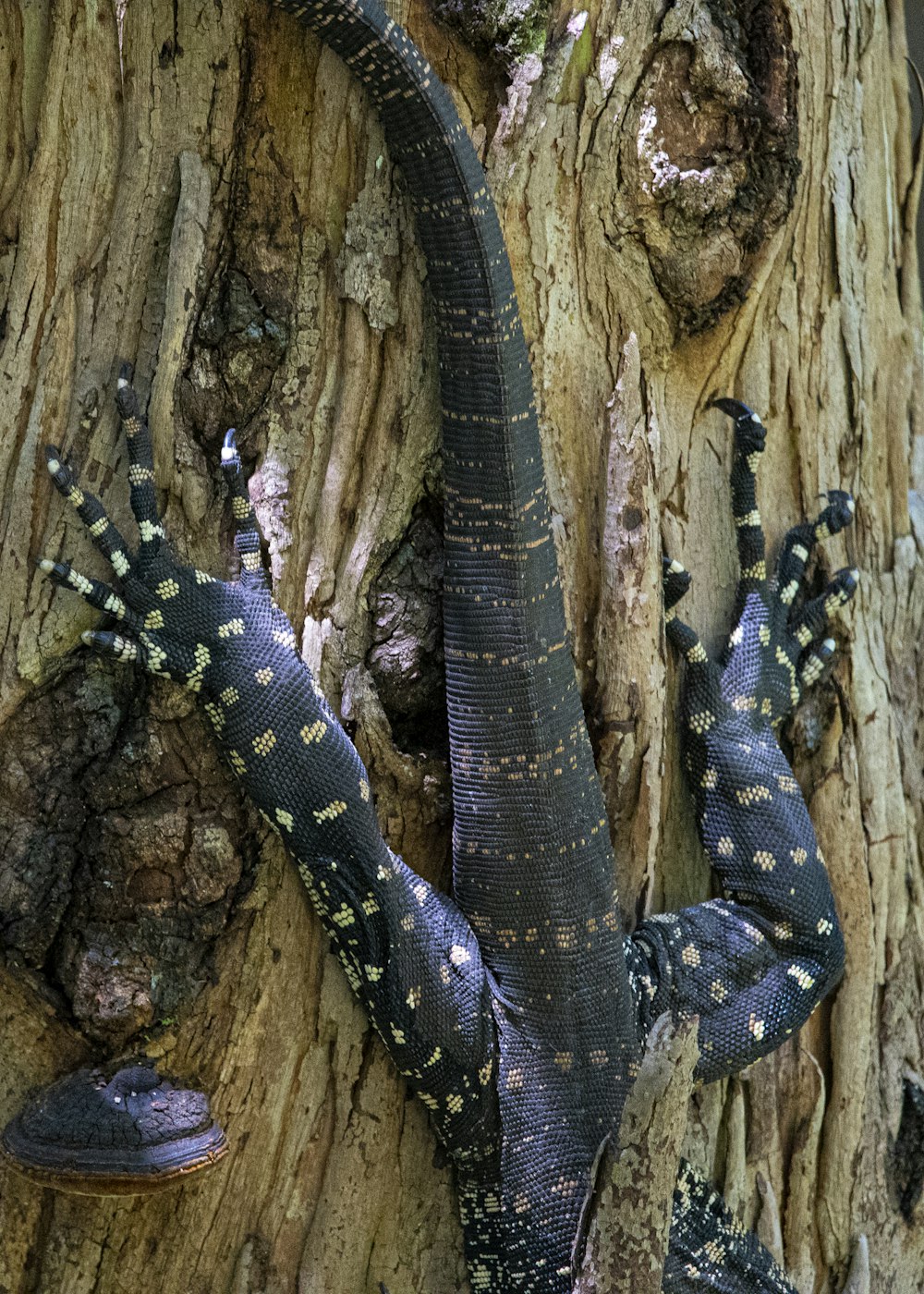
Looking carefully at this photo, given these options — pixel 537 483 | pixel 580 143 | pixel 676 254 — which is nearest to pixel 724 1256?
pixel 537 483

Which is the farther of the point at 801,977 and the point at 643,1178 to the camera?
the point at 801,977

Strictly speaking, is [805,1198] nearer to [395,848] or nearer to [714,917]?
[714,917]

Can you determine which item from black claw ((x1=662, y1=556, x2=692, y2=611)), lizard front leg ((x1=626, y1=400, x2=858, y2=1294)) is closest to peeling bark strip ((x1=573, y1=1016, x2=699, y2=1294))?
lizard front leg ((x1=626, y1=400, x2=858, y2=1294))

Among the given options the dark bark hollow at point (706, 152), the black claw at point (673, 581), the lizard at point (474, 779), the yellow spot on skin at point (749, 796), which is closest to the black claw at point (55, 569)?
the lizard at point (474, 779)

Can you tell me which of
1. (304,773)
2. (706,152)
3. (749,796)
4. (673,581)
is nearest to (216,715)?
(304,773)

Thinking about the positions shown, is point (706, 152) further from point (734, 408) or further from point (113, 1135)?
point (113, 1135)

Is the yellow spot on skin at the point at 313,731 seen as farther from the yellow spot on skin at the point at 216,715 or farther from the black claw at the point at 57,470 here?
the black claw at the point at 57,470

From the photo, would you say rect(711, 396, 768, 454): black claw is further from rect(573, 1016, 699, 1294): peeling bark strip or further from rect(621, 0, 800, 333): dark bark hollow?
rect(573, 1016, 699, 1294): peeling bark strip
